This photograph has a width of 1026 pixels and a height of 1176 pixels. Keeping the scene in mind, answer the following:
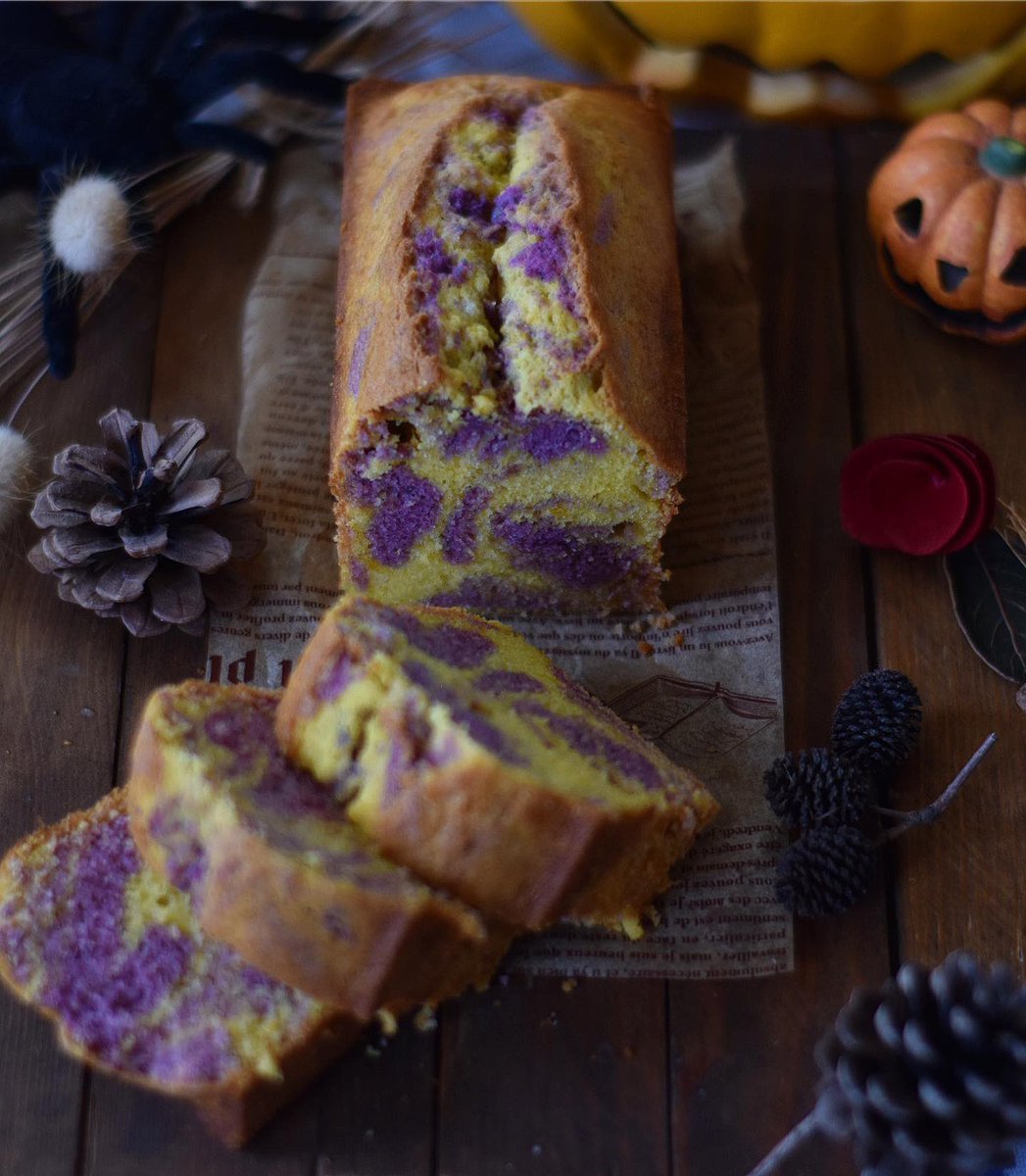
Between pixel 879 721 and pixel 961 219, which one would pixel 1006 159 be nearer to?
pixel 961 219

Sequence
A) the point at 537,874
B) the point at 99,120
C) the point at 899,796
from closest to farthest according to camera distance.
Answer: the point at 537,874
the point at 899,796
the point at 99,120

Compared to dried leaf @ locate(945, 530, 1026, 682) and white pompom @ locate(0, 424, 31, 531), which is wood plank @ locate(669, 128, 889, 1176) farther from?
white pompom @ locate(0, 424, 31, 531)

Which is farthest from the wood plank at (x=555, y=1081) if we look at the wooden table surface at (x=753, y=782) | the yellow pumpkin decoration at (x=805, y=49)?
the yellow pumpkin decoration at (x=805, y=49)

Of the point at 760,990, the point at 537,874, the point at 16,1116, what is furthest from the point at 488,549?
the point at 16,1116

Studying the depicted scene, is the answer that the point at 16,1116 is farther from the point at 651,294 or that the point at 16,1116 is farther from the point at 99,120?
the point at 99,120

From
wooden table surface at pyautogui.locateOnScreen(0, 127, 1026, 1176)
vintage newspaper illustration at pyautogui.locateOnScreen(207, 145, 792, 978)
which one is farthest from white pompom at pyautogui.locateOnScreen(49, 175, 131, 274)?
vintage newspaper illustration at pyautogui.locateOnScreen(207, 145, 792, 978)

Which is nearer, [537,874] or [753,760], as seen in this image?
[537,874]
